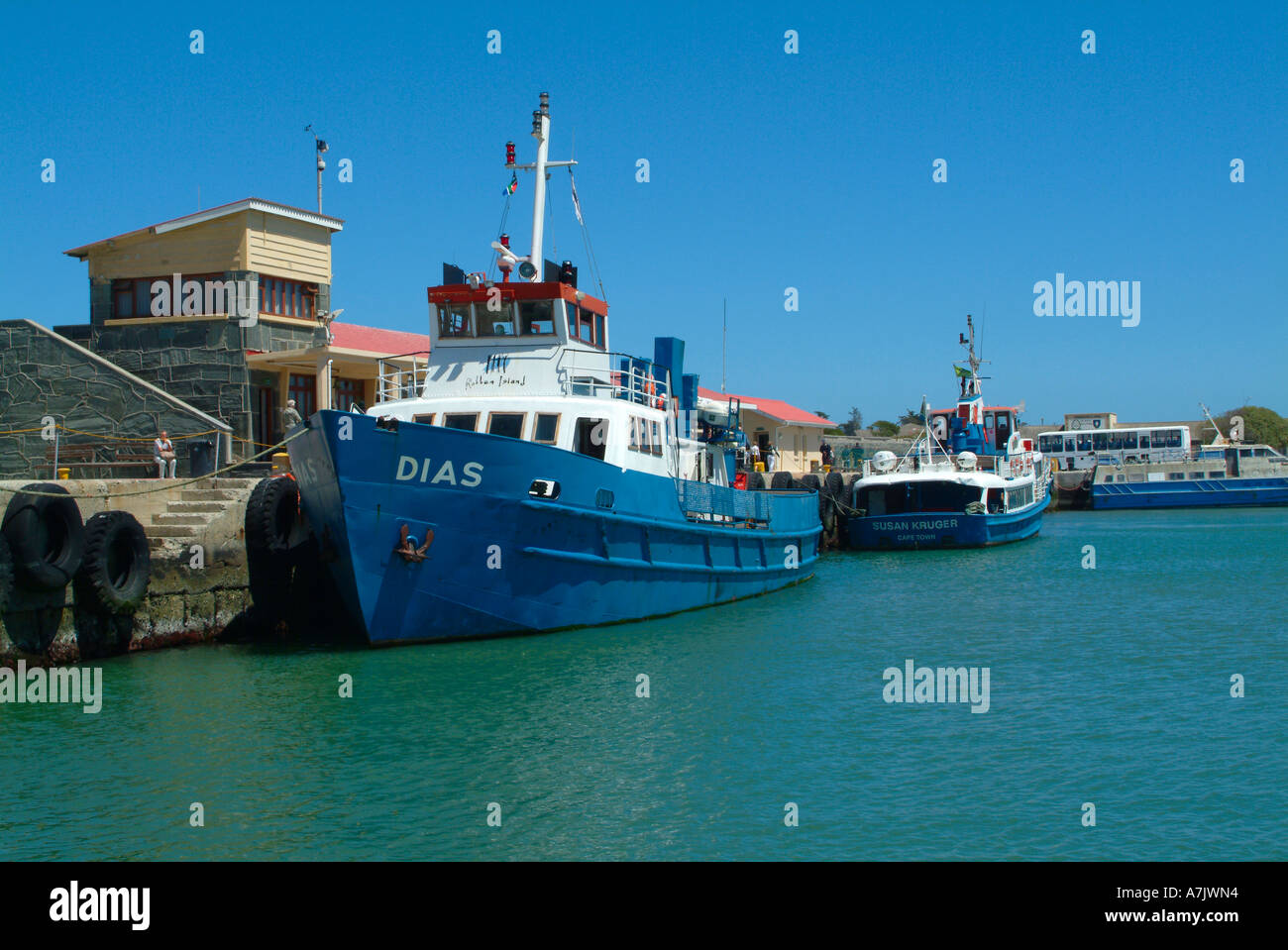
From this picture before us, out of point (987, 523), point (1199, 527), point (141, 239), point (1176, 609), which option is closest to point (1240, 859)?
point (1176, 609)

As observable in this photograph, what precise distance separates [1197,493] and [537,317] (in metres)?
47.5

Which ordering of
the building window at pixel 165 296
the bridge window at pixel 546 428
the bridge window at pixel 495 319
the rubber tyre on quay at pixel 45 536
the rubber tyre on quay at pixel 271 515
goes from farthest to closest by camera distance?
the building window at pixel 165 296
the bridge window at pixel 495 319
the bridge window at pixel 546 428
the rubber tyre on quay at pixel 271 515
the rubber tyre on quay at pixel 45 536

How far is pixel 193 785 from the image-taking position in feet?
30.3

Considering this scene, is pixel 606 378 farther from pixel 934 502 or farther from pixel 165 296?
pixel 934 502

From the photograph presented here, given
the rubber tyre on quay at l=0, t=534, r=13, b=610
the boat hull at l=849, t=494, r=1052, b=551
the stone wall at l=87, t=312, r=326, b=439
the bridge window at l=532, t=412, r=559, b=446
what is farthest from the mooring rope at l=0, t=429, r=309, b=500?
the boat hull at l=849, t=494, r=1052, b=551

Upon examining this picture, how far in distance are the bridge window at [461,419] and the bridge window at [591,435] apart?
1.51 meters

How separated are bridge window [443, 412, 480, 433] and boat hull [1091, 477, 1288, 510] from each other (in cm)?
4749

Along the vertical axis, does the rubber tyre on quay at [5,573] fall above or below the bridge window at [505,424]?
below

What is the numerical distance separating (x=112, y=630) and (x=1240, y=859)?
41.7 ft

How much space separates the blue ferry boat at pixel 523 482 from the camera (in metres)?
14.0

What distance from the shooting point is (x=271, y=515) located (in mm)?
15734

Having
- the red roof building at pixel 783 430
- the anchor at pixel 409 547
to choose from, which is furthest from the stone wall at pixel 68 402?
the red roof building at pixel 783 430

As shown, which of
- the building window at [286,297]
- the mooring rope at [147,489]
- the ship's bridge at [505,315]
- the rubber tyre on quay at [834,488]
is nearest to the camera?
the mooring rope at [147,489]

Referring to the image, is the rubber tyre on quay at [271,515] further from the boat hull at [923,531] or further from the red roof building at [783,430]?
the red roof building at [783,430]
